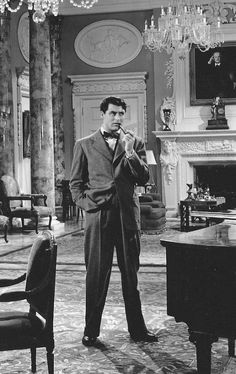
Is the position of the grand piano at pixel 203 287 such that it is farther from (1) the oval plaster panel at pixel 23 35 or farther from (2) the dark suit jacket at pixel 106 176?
(1) the oval plaster panel at pixel 23 35

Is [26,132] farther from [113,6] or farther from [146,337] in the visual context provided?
[146,337]

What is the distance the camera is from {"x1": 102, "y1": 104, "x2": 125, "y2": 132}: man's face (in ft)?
12.5

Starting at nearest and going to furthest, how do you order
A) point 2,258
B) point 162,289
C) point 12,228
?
point 162,289 < point 2,258 < point 12,228

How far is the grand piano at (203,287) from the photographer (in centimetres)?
274

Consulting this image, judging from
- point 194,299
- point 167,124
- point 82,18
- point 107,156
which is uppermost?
point 82,18

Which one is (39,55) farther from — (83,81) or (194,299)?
(194,299)

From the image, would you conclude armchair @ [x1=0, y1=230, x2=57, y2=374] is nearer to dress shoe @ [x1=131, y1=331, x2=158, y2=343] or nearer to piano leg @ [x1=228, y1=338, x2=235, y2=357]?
dress shoe @ [x1=131, y1=331, x2=158, y2=343]

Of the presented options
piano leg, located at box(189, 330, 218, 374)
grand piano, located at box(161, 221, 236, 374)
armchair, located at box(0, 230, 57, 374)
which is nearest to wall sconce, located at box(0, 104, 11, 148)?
armchair, located at box(0, 230, 57, 374)

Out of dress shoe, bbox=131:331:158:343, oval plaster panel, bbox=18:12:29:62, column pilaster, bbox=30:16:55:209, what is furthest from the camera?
oval plaster panel, bbox=18:12:29:62

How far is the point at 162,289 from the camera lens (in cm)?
568

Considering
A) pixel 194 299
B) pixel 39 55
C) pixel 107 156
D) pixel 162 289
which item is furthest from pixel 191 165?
pixel 194 299

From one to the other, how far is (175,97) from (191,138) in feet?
3.14

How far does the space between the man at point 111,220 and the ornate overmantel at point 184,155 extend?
29.2ft

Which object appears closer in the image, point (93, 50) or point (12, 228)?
point (12, 228)
